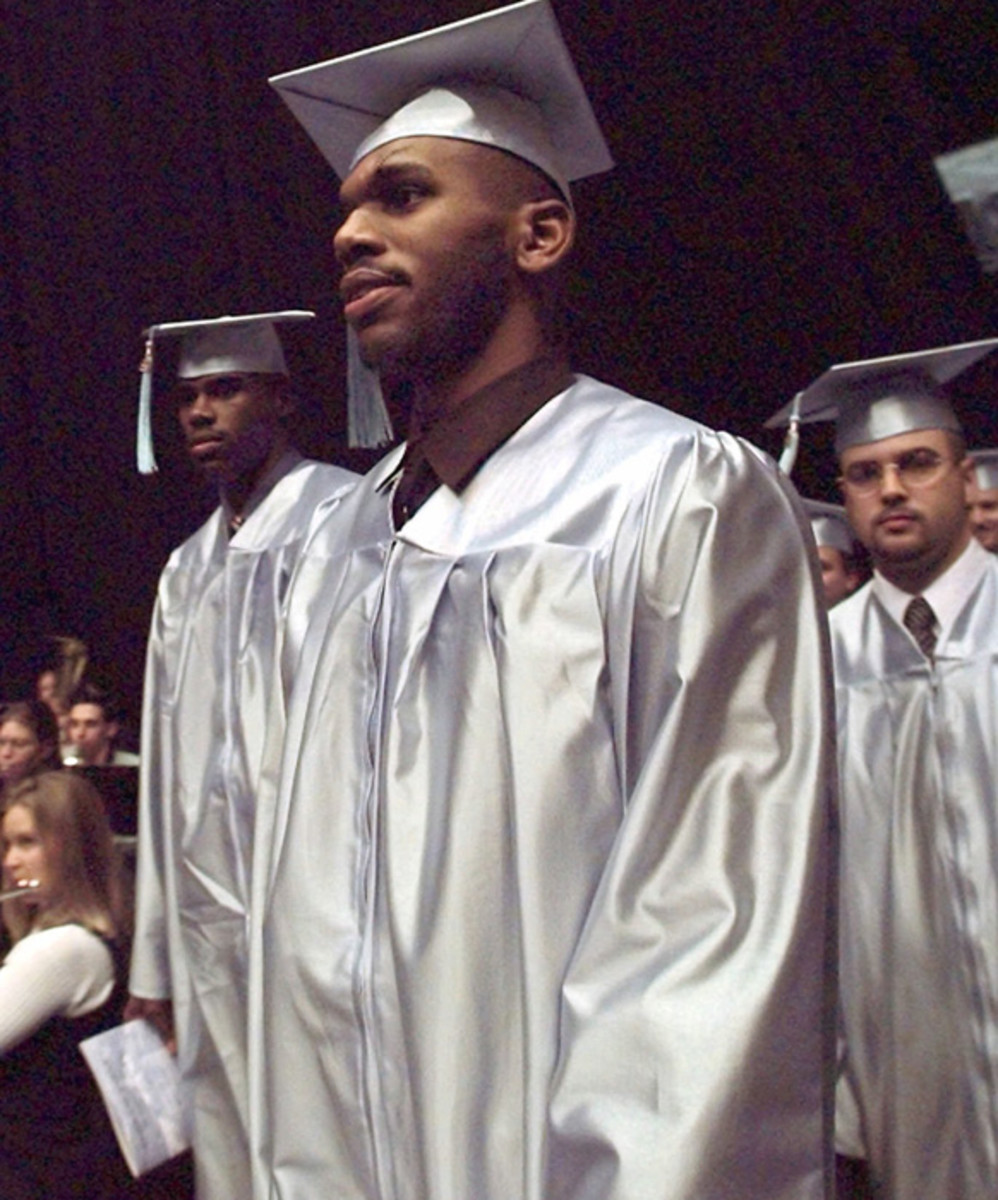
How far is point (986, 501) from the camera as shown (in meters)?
4.08

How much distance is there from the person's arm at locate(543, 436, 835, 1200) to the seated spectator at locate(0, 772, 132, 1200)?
6.65 feet

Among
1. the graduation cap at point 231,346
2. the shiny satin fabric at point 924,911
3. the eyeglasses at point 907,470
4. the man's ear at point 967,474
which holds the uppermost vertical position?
the graduation cap at point 231,346

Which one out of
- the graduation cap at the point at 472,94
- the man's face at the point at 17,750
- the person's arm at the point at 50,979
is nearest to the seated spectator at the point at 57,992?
the person's arm at the point at 50,979

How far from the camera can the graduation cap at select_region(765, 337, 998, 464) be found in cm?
359

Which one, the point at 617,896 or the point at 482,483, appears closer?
the point at 617,896

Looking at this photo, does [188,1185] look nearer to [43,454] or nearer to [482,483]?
[43,454]

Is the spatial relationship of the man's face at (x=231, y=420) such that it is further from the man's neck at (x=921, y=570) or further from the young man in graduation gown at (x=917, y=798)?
the man's neck at (x=921, y=570)

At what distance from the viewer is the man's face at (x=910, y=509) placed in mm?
3479

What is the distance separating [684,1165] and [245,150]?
3.42 meters

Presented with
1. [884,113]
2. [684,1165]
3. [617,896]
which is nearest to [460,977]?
[617,896]

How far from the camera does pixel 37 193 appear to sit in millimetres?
4441

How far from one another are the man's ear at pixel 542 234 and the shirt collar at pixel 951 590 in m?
1.85

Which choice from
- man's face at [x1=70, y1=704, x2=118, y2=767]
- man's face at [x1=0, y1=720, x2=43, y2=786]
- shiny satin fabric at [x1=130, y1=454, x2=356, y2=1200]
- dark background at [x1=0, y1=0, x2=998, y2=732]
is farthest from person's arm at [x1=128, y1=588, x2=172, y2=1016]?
man's face at [x1=70, y1=704, x2=118, y2=767]

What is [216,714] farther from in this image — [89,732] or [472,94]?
[472,94]
